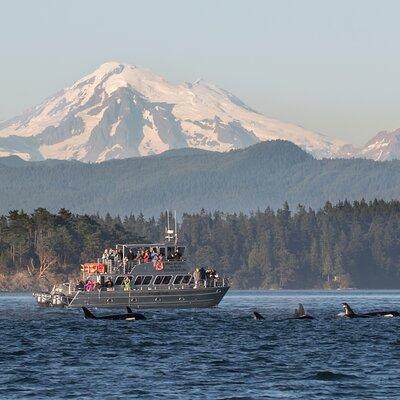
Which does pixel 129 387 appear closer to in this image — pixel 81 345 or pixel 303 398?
pixel 303 398

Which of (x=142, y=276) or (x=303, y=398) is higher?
(x=142, y=276)

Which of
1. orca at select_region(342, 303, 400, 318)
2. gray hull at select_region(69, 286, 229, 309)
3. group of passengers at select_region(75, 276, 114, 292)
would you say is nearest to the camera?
orca at select_region(342, 303, 400, 318)

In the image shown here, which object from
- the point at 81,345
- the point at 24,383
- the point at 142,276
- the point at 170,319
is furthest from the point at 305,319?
the point at 24,383

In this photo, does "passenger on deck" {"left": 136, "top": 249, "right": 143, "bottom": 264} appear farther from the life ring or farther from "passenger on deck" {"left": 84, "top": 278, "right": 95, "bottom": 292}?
"passenger on deck" {"left": 84, "top": 278, "right": 95, "bottom": 292}

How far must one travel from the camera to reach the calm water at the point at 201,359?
71.9 metres

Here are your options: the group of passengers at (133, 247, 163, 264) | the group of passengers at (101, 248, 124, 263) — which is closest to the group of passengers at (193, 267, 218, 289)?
the group of passengers at (133, 247, 163, 264)

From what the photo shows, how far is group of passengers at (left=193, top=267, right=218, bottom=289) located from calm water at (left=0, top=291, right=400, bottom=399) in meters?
21.4

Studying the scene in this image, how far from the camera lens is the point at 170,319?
440 feet

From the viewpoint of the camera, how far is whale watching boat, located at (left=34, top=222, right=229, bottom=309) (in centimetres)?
15075

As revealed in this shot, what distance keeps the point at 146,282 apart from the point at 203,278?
7069 millimetres

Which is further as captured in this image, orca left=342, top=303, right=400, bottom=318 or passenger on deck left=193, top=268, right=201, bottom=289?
passenger on deck left=193, top=268, right=201, bottom=289

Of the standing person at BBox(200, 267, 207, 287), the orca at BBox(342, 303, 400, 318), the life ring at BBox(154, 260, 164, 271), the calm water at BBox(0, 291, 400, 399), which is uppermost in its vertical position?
Answer: the life ring at BBox(154, 260, 164, 271)

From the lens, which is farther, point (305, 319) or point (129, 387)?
point (305, 319)

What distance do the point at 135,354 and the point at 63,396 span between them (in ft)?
73.4
